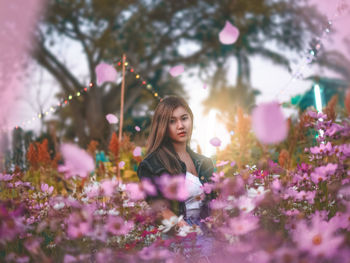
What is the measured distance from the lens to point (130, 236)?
2180 millimetres

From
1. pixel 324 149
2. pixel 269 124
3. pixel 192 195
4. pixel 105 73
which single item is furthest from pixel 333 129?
pixel 105 73

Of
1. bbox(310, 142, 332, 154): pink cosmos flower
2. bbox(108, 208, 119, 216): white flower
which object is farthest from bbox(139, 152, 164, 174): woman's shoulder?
bbox(310, 142, 332, 154): pink cosmos flower

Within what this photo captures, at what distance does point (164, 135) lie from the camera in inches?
104

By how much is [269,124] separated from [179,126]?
144cm

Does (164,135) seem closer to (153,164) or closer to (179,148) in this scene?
(179,148)

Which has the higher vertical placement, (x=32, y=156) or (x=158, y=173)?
(x=32, y=156)

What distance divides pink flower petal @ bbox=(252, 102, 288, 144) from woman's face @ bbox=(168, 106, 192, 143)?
1.36m

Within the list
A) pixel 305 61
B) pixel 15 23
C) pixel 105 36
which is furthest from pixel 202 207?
pixel 15 23

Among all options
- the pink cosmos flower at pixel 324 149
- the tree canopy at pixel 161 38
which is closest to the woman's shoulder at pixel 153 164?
the pink cosmos flower at pixel 324 149

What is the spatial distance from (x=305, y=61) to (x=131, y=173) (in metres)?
3.09

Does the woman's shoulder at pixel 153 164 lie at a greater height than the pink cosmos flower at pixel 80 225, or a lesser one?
greater

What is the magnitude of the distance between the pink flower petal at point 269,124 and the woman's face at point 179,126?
1356 millimetres

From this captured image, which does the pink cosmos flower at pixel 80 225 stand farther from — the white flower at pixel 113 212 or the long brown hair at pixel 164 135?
the long brown hair at pixel 164 135

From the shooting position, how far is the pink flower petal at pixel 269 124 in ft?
3.62
